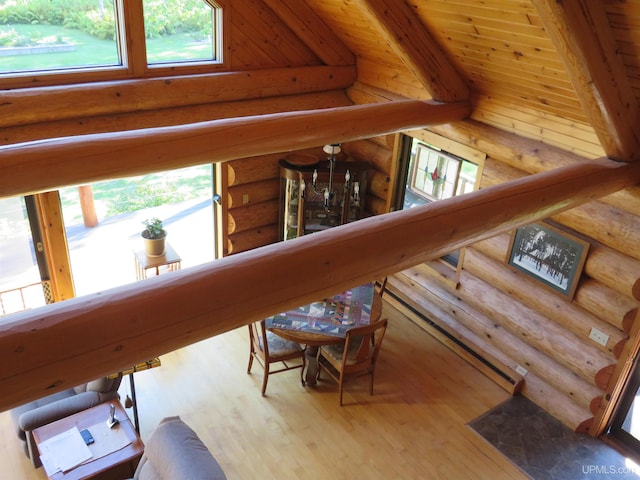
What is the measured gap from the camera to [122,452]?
178 inches

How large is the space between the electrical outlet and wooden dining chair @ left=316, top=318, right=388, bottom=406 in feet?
6.42

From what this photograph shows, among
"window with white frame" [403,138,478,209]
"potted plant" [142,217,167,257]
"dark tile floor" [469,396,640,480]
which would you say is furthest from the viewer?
"potted plant" [142,217,167,257]

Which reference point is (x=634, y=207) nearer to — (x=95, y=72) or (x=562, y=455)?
(x=562, y=455)

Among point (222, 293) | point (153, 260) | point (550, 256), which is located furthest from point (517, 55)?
point (153, 260)

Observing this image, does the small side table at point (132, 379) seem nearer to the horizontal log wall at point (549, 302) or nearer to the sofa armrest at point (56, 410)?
the sofa armrest at point (56, 410)

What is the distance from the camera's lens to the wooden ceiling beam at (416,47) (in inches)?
198

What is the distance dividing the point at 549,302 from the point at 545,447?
140 centimetres

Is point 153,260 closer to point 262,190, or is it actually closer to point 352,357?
point 262,190

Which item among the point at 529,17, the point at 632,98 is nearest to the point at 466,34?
the point at 529,17

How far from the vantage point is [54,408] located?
4.97m

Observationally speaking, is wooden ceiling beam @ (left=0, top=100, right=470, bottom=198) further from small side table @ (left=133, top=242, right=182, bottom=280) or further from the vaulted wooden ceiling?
small side table @ (left=133, top=242, right=182, bottom=280)

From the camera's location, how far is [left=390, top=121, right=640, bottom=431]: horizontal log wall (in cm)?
514

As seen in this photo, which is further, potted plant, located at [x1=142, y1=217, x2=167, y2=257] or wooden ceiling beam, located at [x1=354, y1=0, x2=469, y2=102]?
potted plant, located at [x1=142, y1=217, x2=167, y2=257]

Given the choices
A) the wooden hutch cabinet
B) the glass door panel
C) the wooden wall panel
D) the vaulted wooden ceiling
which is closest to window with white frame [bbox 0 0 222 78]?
the wooden wall panel
